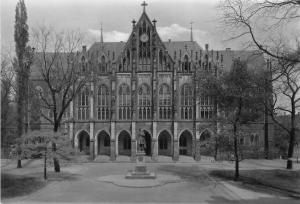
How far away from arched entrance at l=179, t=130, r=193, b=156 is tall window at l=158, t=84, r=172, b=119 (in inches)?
161

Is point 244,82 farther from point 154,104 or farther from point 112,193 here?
point 154,104

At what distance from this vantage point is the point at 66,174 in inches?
1232

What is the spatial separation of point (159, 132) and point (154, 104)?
3.95 meters

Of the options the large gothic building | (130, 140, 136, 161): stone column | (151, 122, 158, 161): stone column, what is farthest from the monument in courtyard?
the large gothic building

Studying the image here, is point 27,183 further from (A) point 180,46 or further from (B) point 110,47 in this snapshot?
(A) point 180,46

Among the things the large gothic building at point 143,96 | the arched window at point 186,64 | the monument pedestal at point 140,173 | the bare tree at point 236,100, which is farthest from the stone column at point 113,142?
the bare tree at point 236,100

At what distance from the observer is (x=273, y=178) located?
29625 millimetres

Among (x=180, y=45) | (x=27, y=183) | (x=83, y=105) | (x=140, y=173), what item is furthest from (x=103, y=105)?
(x=27, y=183)

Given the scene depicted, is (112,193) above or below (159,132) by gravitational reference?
below

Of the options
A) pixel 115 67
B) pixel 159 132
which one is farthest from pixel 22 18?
pixel 159 132

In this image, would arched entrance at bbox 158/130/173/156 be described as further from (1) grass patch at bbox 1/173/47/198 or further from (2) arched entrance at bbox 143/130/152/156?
(1) grass patch at bbox 1/173/47/198

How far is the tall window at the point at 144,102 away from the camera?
156 ft

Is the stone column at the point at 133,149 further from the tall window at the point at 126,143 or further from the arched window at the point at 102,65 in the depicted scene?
the arched window at the point at 102,65

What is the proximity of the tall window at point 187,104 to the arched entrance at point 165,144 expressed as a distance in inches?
161
